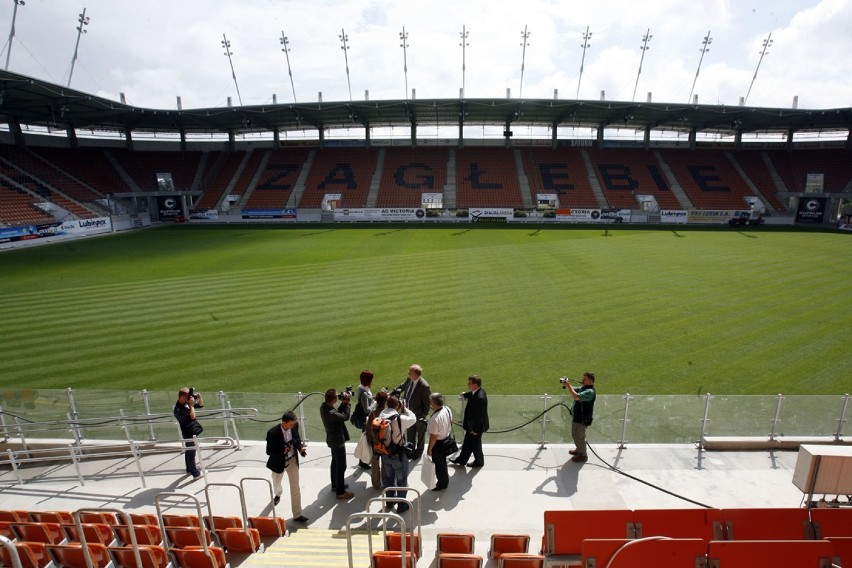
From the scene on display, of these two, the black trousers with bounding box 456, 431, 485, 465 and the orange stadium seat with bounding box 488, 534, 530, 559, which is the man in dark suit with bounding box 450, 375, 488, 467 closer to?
the black trousers with bounding box 456, 431, 485, 465

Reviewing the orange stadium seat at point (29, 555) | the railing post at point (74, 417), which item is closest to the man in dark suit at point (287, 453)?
the orange stadium seat at point (29, 555)

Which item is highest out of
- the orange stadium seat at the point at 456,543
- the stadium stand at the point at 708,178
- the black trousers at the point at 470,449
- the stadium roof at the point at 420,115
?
the stadium roof at the point at 420,115

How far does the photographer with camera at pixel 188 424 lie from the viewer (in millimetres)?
7383

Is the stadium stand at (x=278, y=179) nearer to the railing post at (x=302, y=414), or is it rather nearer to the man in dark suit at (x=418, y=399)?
the railing post at (x=302, y=414)

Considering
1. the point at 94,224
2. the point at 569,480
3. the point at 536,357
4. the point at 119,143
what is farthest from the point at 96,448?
the point at 119,143

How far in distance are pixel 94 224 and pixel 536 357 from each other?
43.4m

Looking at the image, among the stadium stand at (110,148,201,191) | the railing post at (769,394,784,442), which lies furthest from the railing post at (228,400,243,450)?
the stadium stand at (110,148,201,191)

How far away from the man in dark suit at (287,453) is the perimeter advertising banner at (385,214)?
142ft

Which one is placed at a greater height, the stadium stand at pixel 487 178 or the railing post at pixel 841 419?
the stadium stand at pixel 487 178

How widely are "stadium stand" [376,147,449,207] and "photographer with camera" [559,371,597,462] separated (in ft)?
142

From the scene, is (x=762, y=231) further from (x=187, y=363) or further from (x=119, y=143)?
(x=119, y=143)

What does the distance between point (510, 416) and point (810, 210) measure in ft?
181

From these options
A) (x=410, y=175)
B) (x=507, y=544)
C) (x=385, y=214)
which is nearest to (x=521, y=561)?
(x=507, y=544)

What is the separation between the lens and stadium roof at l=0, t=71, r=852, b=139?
43875mm
